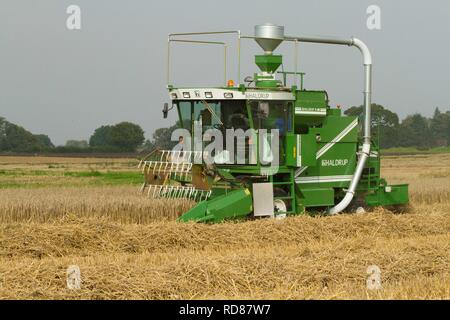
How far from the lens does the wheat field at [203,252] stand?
723 centimetres

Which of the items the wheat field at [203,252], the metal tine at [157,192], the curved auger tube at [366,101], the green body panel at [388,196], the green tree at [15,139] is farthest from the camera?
the green tree at [15,139]

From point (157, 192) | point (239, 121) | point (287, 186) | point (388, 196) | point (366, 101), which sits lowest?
point (388, 196)

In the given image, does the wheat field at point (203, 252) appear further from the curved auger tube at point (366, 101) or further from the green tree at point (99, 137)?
the green tree at point (99, 137)

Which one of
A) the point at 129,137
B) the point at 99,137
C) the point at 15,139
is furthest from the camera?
the point at 99,137

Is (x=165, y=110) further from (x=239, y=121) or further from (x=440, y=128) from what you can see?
(x=440, y=128)

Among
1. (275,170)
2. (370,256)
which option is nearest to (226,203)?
(275,170)

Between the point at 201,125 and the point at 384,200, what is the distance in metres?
3.67

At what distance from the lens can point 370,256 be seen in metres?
8.80

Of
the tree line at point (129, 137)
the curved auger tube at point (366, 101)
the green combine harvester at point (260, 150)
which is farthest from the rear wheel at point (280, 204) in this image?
the tree line at point (129, 137)

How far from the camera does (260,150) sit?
41.5 ft

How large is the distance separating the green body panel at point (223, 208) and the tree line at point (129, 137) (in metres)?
18.1

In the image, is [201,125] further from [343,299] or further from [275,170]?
[343,299]

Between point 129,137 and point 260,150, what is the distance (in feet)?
106

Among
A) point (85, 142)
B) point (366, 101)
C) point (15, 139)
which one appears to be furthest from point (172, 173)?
point (85, 142)
